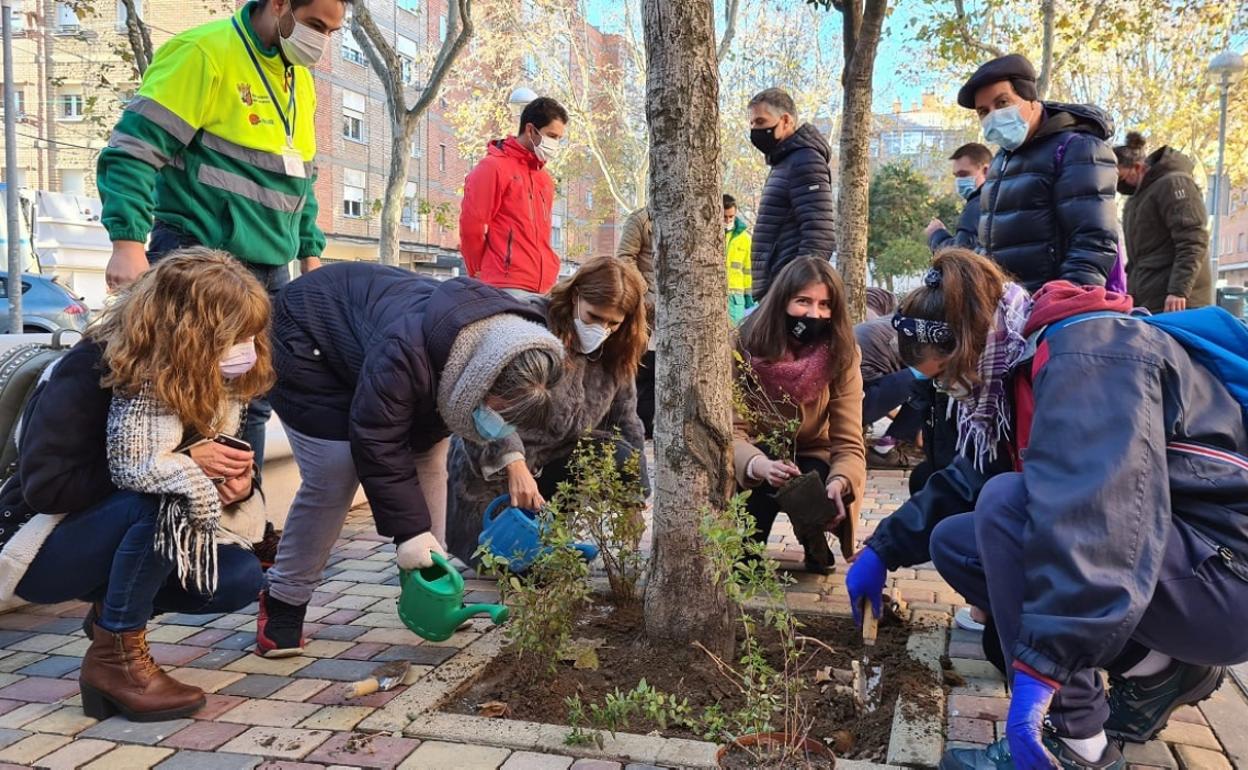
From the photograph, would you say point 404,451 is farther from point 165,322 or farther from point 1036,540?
point 1036,540

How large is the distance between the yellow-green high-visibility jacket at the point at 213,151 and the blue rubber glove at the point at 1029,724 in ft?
9.22

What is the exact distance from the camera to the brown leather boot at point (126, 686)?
8.63ft

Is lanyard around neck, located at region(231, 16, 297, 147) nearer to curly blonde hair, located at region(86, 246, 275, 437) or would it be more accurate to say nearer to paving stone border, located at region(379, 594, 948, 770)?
curly blonde hair, located at region(86, 246, 275, 437)

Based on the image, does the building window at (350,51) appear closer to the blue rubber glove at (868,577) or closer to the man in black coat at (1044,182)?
the man in black coat at (1044,182)

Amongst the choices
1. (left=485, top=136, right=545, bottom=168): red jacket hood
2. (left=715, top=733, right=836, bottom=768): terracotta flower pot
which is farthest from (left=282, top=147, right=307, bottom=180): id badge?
(left=715, top=733, right=836, bottom=768): terracotta flower pot

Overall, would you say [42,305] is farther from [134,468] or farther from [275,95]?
[134,468]

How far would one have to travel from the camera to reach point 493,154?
5.73 meters

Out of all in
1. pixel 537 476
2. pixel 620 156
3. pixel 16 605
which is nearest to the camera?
pixel 16 605

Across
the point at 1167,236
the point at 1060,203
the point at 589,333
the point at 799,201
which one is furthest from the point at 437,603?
the point at 1167,236

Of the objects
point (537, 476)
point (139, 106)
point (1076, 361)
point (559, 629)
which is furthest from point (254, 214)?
point (1076, 361)

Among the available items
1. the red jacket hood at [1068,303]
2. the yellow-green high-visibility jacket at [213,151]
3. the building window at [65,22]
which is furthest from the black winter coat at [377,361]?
the building window at [65,22]

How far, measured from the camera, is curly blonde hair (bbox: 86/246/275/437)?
8.22ft

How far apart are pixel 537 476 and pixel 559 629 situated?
1312mm

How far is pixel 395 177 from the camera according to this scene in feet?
43.0
